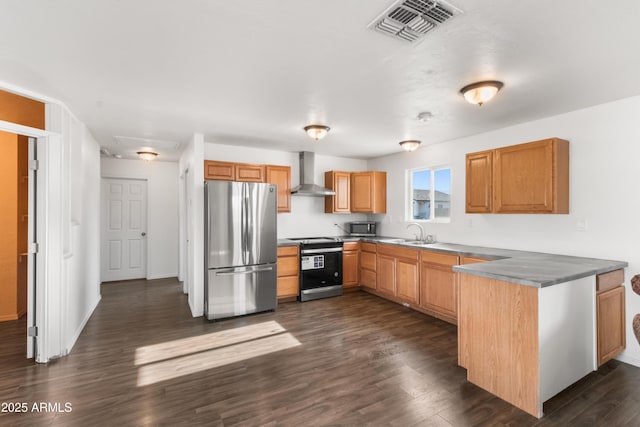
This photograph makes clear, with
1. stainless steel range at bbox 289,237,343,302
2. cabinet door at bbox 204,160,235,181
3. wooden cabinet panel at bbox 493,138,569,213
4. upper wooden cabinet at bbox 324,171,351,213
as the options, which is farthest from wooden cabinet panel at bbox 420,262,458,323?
cabinet door at bbox 204,160,235,181

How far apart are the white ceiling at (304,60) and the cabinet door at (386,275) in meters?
2.14

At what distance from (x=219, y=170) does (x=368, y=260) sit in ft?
8.98

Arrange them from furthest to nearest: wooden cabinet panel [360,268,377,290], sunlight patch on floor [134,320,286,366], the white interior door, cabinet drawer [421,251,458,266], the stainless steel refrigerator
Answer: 1. the white interior door
2. wooden cabinet panel [360,268,377,290]
3. the stainless steel refrigerator
4. cabinet drawer [421,251,458,266]
5. sunlight patch on floor [134,320,286,366]

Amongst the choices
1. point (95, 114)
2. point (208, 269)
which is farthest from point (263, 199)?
point (95, 114)

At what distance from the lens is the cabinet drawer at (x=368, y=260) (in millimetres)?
4952

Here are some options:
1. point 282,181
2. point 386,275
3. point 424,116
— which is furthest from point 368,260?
point 424,116

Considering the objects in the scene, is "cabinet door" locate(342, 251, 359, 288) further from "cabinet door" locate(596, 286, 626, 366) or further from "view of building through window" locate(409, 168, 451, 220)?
"cabinet door" locate(596, 286, 626, 366)

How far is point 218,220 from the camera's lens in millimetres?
3844

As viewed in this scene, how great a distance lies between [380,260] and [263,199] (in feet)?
6.79

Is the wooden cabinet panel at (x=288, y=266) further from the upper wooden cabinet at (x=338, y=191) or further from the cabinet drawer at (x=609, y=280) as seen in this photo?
the cabinet drawer at (x=609, y=280)

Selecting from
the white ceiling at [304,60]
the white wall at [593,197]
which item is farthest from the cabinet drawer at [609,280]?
the white ceiling at [304,60]

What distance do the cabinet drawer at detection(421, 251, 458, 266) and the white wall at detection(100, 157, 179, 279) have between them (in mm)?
5024

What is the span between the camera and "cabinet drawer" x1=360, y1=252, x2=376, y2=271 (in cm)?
495

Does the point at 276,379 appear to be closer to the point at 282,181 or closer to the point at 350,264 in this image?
the point at 350,264
